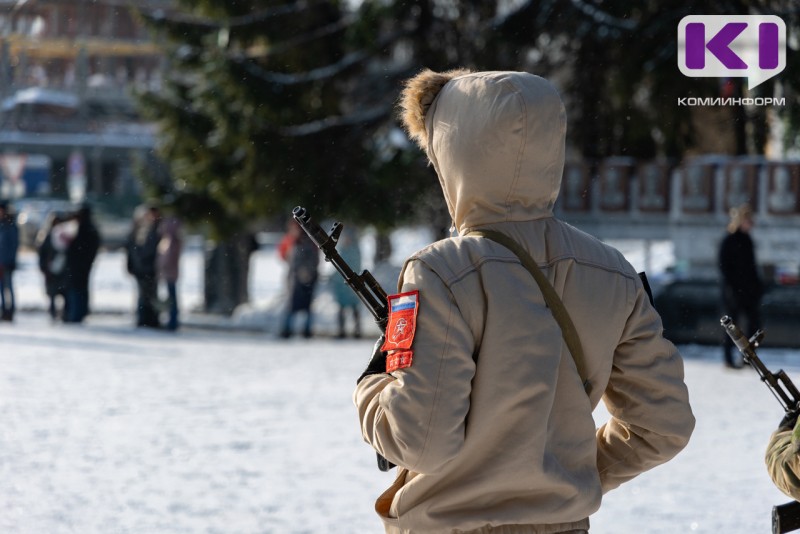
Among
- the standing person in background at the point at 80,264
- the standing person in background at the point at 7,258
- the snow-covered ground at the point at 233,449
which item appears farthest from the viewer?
the standing person in background at the point at 80,264

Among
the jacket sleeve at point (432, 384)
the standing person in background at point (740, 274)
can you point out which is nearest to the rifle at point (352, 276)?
the jacket sleeve at point (432, 384)

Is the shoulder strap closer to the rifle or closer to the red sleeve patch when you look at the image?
the red sleeve patch

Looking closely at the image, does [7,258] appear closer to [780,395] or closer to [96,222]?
[96,222]

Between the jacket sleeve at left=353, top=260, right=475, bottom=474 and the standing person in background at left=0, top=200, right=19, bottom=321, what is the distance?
9648 millimetres

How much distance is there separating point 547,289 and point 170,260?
1127cm

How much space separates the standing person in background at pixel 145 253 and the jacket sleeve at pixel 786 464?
36.8ft

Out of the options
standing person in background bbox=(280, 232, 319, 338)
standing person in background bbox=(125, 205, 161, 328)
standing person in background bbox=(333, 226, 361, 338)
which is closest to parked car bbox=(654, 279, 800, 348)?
standing person in background bbox=(333, 226, 361, 338)

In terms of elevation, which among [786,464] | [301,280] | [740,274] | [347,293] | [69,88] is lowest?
[347,293]

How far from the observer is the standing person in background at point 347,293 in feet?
35.9

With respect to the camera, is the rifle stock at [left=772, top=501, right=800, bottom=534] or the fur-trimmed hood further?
the rifle stock at [left=772, top=501, right=800, bottom=534]

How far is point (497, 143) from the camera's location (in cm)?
206

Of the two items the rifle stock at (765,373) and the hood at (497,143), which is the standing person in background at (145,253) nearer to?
the rifle stock at (765,373)

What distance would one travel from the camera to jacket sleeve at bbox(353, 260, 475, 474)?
193 centimetres

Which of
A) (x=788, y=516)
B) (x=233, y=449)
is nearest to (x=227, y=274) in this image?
(x=233, y=449)
